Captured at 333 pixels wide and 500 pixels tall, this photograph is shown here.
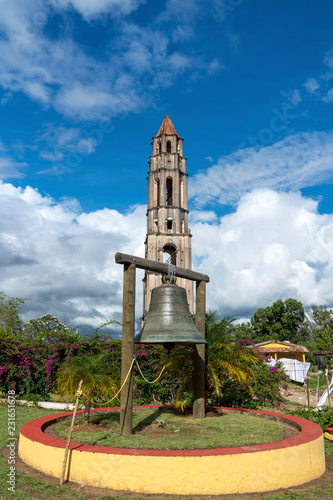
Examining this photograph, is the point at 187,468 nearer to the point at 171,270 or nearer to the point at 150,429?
the point at 150,429

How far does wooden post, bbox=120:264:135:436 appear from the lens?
618 cm

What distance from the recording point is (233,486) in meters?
4.55

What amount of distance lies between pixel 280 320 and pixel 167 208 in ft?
75.4

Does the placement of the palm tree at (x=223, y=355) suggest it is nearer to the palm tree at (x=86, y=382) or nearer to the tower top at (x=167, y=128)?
the palm tree at (x=86, y=382)

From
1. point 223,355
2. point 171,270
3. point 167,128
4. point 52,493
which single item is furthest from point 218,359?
point 167,128

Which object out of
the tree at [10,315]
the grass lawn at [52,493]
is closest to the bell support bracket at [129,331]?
the grass lawn at [52,493]

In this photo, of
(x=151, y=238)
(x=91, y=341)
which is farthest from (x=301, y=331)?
(x=91, y=341)

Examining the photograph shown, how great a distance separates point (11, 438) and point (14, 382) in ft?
17.5

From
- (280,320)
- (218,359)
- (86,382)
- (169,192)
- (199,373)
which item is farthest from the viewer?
(280,320)

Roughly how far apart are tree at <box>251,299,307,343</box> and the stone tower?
17.4 metres

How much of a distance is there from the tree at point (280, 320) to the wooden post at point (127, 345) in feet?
144

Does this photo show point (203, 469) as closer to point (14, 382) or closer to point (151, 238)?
point (14, 382)

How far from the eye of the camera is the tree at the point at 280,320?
48.3m

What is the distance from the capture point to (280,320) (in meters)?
49.7
